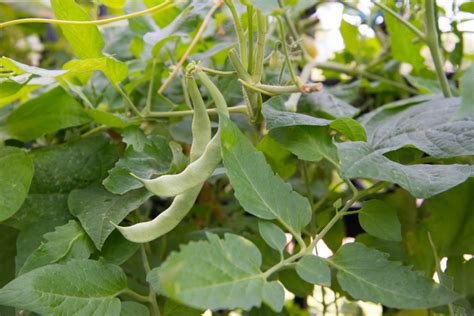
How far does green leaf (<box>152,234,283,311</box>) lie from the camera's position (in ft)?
0.76

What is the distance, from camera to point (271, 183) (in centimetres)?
32

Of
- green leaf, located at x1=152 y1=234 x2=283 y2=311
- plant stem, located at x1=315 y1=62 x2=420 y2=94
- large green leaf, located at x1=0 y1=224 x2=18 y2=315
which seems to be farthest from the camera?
plant stem, located at x1=315 y1=62 x2=420 y2=94

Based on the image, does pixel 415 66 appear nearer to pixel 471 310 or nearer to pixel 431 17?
pixel 431 17

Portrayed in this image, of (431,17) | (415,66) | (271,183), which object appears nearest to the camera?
(271,183)

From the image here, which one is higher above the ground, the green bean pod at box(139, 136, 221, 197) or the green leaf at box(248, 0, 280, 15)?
the green leaf at box(248, 0, 280, 15)

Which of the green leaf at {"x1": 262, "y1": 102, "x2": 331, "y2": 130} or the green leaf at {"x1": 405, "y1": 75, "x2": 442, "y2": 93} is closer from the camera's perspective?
the green leaf at {"x1": 262, "y1": 102, "x2": 331, "y2": 130}

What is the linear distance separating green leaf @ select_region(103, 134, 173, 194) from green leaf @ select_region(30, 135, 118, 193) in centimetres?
5

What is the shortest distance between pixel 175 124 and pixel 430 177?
26 cm

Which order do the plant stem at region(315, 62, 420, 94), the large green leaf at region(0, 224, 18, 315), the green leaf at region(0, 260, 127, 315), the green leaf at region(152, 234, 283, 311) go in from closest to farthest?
the green leaf at region(152, 234, 283, 311), the green leaf at region(0, 260, 127, 315), the large green leaf at region(0, 224, 18, 315), the plant stem at region(315, 62, 420, 94)

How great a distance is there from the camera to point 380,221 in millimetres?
372

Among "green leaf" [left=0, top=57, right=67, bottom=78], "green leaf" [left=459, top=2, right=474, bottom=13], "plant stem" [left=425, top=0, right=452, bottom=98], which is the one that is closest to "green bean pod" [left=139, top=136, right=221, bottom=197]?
"green leaf" [left=0, top=57, right=67, bottom=78]

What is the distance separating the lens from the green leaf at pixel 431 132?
36 centimetres

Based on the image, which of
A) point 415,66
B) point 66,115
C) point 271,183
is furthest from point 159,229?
point 415,66

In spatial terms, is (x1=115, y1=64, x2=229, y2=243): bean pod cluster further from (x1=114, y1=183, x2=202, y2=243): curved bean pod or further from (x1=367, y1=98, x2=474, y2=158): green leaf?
(x1=367, y1=98, x2=474, y2=158): green leaf
